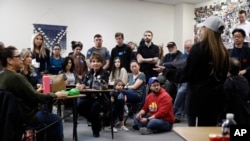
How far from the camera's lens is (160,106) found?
185 inches

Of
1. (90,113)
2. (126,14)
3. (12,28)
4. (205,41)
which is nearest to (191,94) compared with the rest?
(205,41)

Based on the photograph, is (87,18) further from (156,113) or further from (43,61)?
(156,113)

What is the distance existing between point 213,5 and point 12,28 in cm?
517

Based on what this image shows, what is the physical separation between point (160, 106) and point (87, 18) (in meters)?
4.36

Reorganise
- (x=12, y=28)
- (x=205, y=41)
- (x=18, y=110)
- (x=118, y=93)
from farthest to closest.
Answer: (x=12, y=28)
(x=118, y=93)
(x=18, y=110)
(x=205, y=41)

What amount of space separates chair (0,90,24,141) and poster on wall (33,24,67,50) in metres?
5.40

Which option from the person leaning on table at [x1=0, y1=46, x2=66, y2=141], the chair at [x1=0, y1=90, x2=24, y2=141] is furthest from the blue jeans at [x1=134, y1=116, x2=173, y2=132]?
the chair at [x1=0, y1=90, x2=24, y2=141]

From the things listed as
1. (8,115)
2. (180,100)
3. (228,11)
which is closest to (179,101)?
(180,100)

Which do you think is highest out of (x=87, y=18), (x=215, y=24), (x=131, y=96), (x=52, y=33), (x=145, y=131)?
(x=87, y=18)

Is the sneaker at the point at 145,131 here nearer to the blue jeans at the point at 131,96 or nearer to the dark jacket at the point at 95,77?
the blue jeans at the point at 131,96

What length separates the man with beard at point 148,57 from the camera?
5746mm

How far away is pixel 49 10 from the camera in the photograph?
7805mm

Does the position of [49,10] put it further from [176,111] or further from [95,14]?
[176,111]

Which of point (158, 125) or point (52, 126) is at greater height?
point (52, 126)
